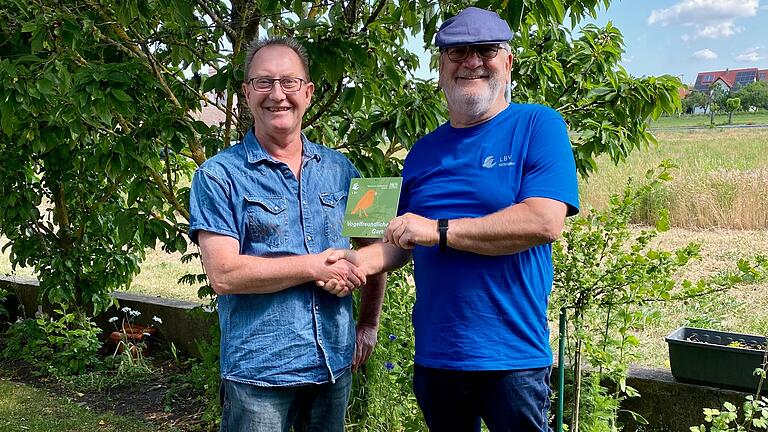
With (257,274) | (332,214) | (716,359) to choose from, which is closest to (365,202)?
(332,214)

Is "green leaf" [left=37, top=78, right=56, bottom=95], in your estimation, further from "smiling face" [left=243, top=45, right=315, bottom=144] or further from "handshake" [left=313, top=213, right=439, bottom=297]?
"handshake" [left=313, top=213, right=439, bottom=297]

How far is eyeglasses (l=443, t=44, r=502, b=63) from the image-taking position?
7.62 feet

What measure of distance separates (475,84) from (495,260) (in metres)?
0.53

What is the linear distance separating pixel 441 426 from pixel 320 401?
1.31 feet

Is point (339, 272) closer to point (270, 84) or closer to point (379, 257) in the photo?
point (379, 257)

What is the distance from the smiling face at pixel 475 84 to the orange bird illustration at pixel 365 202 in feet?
1.20

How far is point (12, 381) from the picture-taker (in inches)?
228

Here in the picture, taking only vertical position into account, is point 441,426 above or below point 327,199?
below

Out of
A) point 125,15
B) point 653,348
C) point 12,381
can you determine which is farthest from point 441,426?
point 12,381

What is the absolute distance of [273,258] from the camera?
7.62 ft

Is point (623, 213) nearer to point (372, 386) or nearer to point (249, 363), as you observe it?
point (372, 386)

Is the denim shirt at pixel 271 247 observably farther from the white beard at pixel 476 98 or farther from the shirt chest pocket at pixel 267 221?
the white beard at pixel 476 98

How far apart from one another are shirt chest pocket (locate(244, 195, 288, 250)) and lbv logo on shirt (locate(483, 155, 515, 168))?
2.08 ft

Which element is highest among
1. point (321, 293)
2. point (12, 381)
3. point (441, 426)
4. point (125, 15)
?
point (125, 15)
